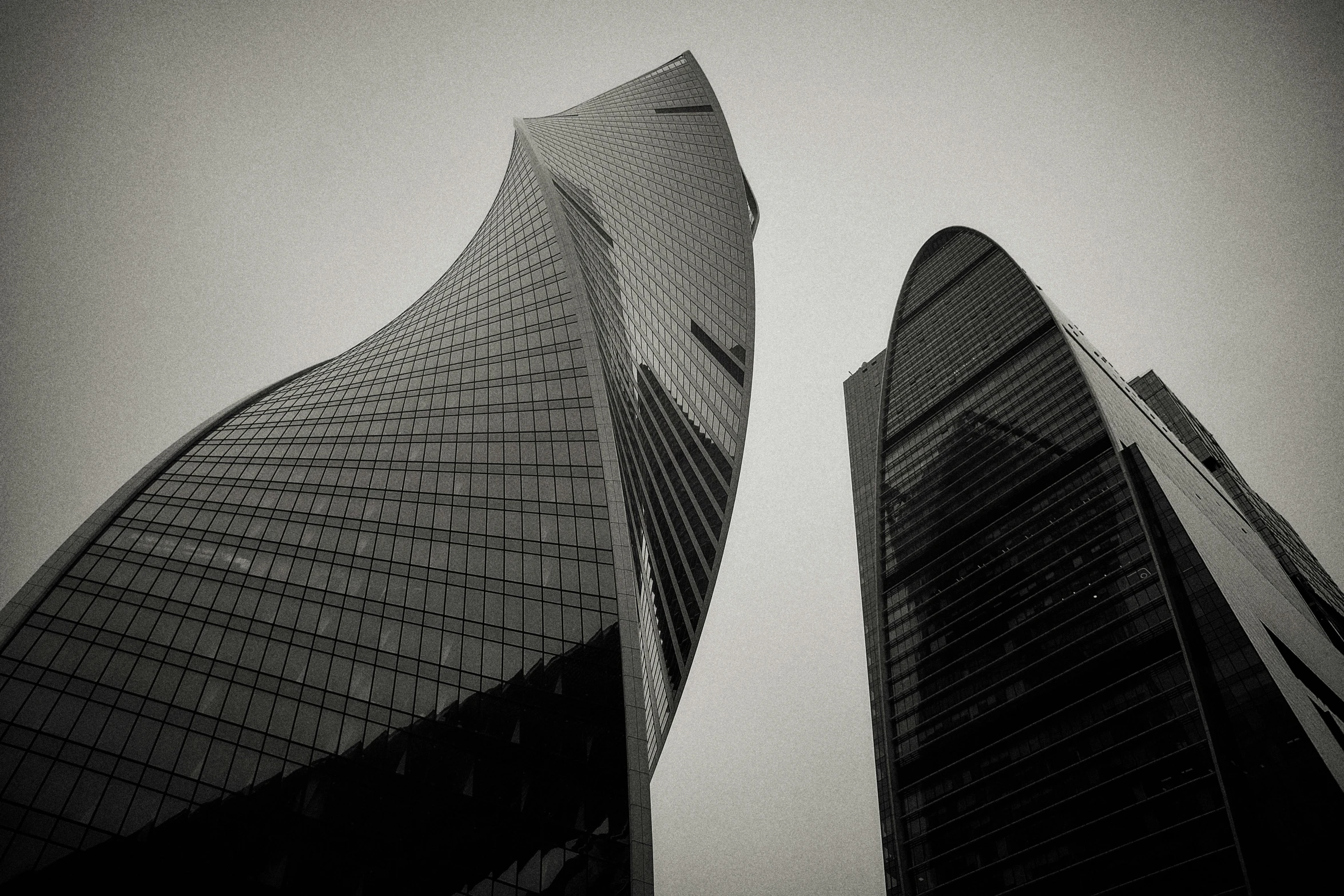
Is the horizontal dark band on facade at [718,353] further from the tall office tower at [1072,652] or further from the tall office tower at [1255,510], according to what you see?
the tall office tower at [1255,510]

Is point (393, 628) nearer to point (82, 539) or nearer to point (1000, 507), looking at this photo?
point (82, 539)

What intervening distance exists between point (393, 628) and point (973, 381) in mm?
103617

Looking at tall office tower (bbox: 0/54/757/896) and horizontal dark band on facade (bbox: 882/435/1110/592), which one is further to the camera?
horizontal dark band on facade (bbox: 882/435/1110/592)

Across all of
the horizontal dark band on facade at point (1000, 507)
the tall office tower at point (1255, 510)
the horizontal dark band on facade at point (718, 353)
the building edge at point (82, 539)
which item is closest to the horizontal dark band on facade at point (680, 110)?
the horizontal dark band on facade at point (718, 353)

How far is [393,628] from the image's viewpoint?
39.0 m

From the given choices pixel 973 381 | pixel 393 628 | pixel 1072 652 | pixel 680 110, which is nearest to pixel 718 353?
pixel 680 110

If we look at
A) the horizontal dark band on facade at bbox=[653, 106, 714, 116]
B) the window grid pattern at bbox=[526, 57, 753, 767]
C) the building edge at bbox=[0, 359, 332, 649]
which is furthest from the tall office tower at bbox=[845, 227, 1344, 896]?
the building edge at bbox=[0, 359, 332, 649]

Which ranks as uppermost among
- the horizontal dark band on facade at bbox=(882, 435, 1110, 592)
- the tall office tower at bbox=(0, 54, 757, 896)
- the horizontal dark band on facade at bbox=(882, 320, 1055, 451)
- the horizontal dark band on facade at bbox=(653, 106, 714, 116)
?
the horizontal dark band on facade at bbox=(653, 106, 714, 116)

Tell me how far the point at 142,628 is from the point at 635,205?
2428 inches

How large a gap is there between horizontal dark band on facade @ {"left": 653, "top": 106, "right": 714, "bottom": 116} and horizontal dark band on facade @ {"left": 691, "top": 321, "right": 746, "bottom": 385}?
3510 cm

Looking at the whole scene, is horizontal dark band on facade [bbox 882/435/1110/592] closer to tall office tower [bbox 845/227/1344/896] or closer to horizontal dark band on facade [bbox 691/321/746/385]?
tall office tower [bbox 845/227/1344/896]

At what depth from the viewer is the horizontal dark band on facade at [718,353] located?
73562 mm

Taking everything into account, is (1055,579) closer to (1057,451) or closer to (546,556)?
(1057,451)

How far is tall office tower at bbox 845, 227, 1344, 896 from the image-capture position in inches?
2426
